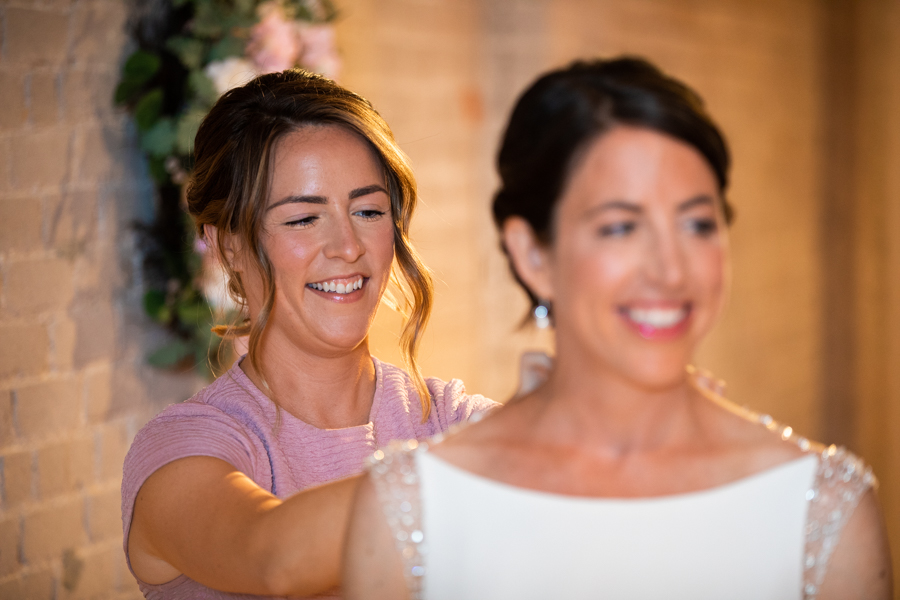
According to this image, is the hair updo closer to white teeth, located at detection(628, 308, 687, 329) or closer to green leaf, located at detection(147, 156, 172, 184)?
white teeth, located at detection(628, 308, 687, 329)

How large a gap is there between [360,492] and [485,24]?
112 inches

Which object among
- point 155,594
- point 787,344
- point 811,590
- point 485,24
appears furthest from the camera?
point 787,344

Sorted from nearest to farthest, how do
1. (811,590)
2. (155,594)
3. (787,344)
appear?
1. (811,590)
2. (155,594)
3. (787,344)

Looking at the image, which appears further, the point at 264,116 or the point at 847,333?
the point at 847,333

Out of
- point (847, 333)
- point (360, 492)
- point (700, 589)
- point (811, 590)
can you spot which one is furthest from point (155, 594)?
point (847, 333)

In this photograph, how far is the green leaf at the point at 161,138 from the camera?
2.24 metres

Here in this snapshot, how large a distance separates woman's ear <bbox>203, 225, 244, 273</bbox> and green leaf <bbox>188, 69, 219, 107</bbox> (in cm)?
59

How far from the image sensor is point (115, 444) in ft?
7.68

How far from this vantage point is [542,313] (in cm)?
123

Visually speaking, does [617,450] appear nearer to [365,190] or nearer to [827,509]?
[827,509]

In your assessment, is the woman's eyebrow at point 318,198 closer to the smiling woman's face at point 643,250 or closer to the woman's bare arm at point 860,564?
the smiling woman's face at point 643,250

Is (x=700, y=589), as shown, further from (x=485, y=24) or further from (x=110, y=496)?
(x=485, y=24)

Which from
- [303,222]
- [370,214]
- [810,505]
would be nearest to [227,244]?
[303,222]

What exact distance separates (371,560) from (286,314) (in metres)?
0.70
